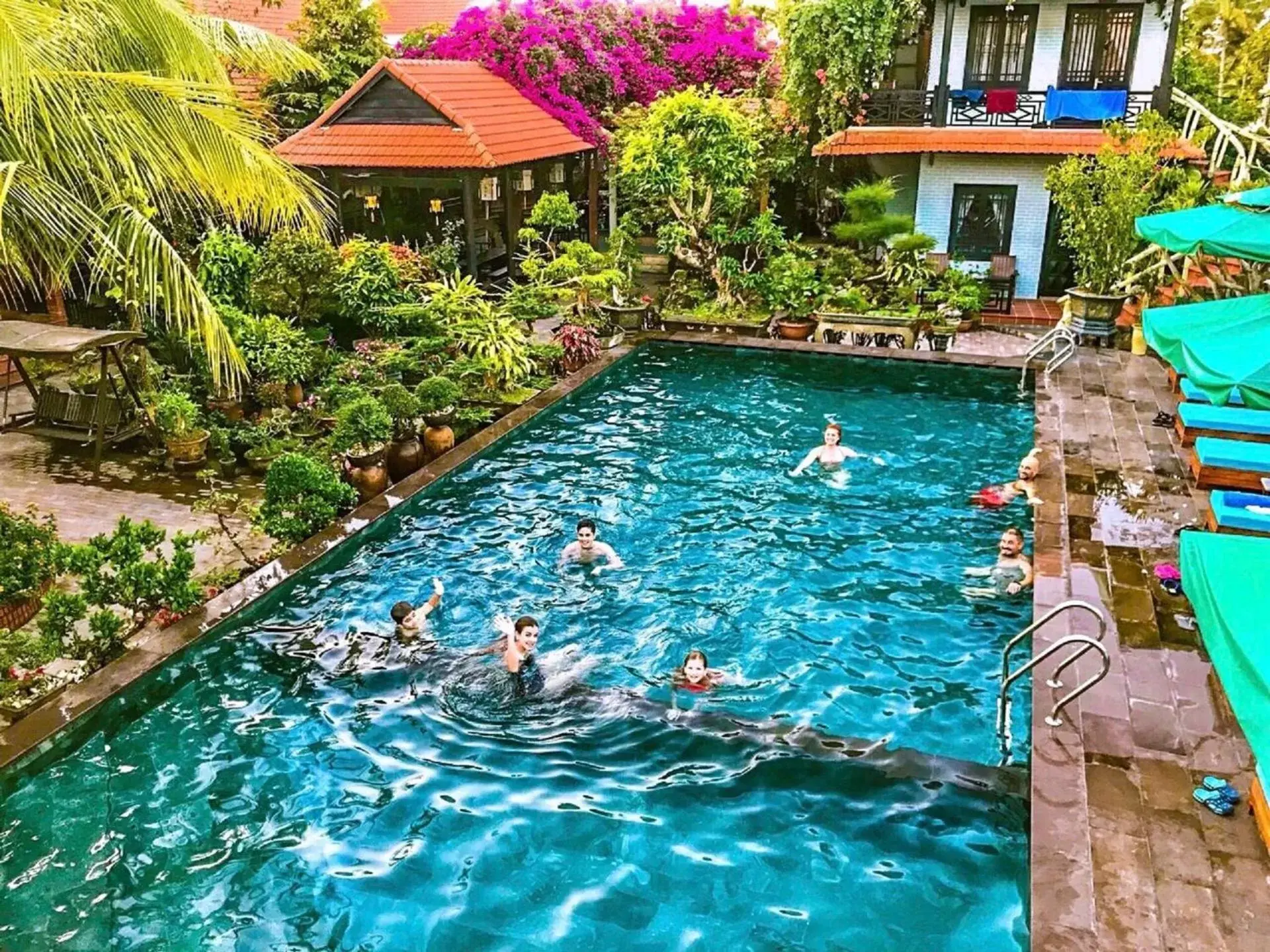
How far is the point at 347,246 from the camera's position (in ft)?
56.8

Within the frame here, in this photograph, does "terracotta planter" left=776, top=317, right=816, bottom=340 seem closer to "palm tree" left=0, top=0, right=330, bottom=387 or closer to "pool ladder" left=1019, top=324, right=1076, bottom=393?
"pool ladder" left=1019, top=324, right=1076, bottom=393

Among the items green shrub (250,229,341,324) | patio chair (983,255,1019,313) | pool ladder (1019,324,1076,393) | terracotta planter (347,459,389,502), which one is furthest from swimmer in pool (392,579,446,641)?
patio chair (983,255,1019,313)

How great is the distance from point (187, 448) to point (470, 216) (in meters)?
9.43

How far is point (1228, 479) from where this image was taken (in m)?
10.8

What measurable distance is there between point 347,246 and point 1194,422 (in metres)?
13.4

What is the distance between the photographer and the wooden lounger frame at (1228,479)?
10.6 meters

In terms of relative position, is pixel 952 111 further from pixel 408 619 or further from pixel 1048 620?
pixel 408 619

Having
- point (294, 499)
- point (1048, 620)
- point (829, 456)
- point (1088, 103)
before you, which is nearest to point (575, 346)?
point (829, 456)

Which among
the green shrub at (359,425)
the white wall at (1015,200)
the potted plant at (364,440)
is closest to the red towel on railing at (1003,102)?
the white wall at (1015,200)

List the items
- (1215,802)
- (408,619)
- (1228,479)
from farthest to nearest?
(1228,479) → (408,619) → (1215,802)

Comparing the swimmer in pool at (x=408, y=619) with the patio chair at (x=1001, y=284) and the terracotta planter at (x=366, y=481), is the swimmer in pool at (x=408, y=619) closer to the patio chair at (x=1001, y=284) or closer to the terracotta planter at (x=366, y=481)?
the terracotta planter at (x=366, y=481)

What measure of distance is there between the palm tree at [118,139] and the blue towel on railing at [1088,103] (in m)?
17.8

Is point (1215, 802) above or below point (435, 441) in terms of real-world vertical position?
above

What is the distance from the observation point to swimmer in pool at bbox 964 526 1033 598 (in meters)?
9.57
